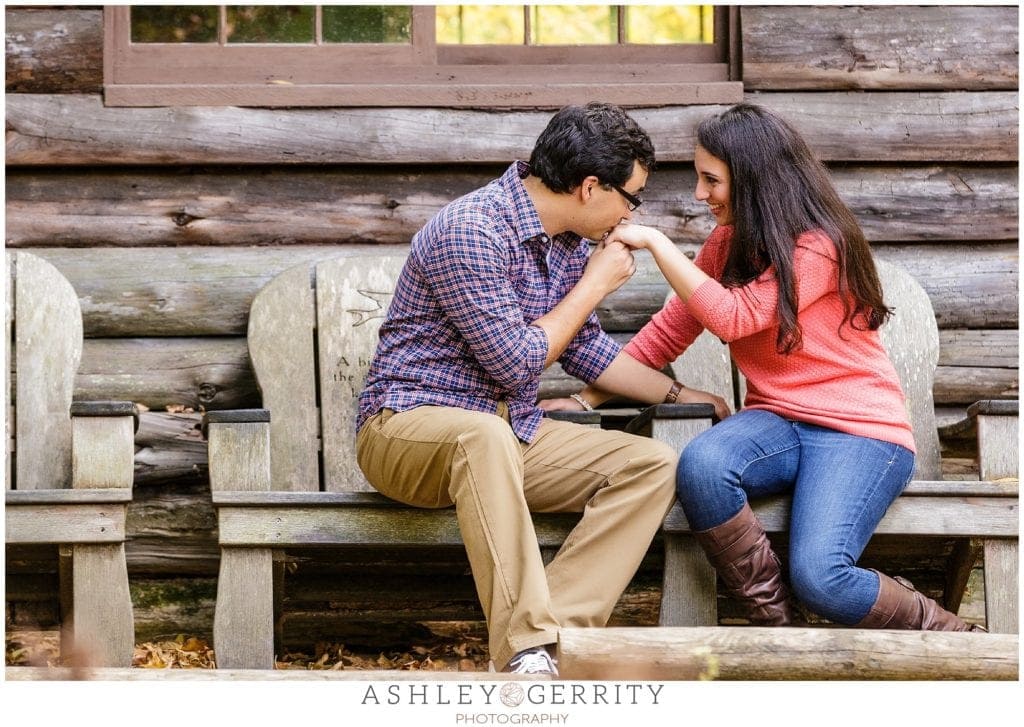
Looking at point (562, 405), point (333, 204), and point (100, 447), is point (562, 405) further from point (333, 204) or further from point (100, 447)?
point (100, 447)

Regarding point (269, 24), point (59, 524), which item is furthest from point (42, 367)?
point (269, 24)

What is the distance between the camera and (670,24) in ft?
13.3

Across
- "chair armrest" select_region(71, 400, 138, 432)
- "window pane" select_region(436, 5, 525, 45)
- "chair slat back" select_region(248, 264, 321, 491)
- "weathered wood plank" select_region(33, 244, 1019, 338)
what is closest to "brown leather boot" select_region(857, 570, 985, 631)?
"weathered wood plank" select_region(33, 244, 1019, 338)

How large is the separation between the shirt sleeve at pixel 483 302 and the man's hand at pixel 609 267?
25cm

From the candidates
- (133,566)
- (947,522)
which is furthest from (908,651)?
(133,566)

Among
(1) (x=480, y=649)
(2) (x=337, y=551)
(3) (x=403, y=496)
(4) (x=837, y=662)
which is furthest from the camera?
(1) (x=480, y=649)

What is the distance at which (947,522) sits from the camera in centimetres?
301

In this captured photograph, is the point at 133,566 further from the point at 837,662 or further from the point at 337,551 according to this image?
the point at 837,662

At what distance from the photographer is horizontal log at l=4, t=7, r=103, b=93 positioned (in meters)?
3.81

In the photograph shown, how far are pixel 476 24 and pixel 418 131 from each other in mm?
464

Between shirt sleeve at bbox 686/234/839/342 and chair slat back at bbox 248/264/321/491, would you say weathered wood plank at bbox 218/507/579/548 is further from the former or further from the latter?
shirt sleeve at bbox 686/234/839/342

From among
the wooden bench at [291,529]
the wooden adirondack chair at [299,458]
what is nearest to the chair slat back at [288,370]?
the wooden adirondack chair at [299,458]

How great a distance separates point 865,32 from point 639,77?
789 millimetres

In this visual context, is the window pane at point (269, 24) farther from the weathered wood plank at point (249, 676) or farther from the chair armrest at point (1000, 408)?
the chair armrest at point (1000, 408)
